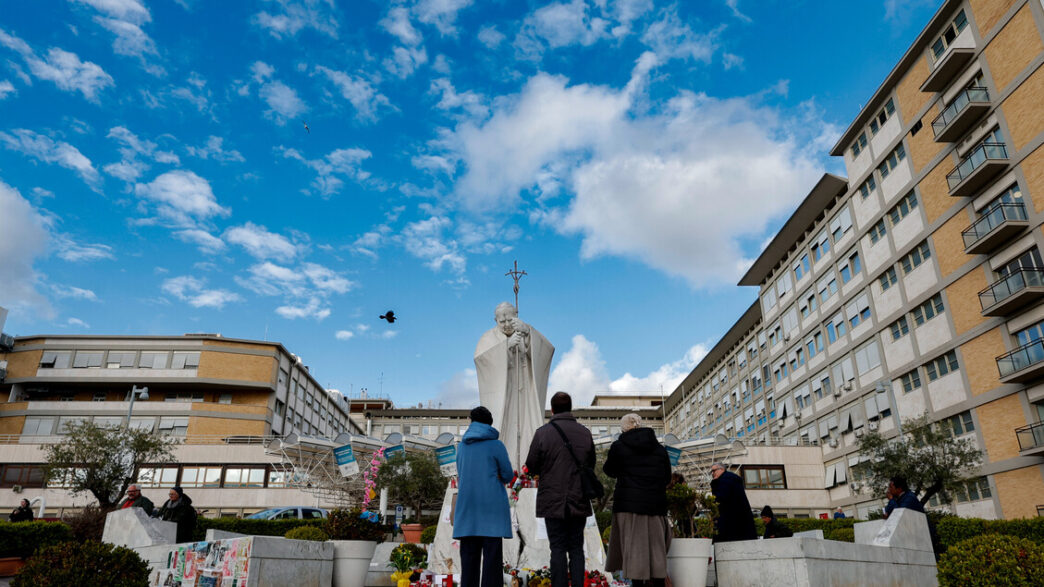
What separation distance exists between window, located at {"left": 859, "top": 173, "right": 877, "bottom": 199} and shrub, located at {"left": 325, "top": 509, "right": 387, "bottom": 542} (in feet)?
127

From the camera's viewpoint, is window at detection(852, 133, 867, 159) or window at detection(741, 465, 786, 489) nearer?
window at detection(852, 133, 867, 159)

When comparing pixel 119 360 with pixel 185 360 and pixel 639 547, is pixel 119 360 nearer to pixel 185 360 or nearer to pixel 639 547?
pixel 185 360

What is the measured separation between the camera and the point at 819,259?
47.1 m

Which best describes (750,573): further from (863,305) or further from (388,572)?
(863,305)

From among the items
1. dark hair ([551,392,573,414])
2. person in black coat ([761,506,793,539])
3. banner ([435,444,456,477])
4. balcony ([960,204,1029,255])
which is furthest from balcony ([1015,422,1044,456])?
dark hair ([551,392,573,414])

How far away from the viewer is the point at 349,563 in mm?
8961

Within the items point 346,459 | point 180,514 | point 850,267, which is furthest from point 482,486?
point 850,267

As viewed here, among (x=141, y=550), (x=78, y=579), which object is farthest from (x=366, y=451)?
(x=78, y=579)

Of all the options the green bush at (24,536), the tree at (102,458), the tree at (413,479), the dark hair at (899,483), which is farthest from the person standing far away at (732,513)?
the tree at (413,479)

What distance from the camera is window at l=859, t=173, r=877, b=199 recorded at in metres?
40.2

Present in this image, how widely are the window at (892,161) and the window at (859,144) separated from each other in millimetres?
2635

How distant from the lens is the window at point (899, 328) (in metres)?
36.4

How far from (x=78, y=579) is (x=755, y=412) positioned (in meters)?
56.7

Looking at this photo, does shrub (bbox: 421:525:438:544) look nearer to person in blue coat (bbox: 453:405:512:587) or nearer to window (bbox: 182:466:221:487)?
person in blue coat (bbox: 453:405:512:587)
